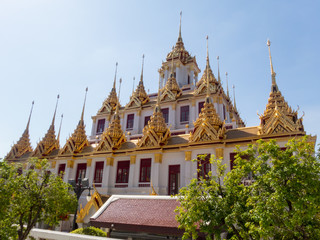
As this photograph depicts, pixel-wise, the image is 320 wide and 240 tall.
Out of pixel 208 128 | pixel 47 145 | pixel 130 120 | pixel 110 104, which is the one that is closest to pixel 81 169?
pixel 47 145

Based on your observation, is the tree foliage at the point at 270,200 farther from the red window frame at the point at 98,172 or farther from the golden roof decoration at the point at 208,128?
the red window frame at the point at 98,172

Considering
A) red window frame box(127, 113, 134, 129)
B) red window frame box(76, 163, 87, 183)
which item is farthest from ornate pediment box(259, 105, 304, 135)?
red window frame box(127, 113, 134, 129)

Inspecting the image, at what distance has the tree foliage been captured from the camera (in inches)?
243

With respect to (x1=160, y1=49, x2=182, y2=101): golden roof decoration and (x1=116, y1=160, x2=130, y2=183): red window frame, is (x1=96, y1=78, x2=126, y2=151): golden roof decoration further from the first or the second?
(x1=160, y1=49, x2=182, y2=101): golden roof decoration

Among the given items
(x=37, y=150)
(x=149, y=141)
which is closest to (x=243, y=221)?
(x=149, y=141)

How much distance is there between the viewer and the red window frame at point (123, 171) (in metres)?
22.1

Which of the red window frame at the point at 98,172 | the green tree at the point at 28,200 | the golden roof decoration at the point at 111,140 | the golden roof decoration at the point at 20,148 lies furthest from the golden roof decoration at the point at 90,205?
the golden roof decoration at the point at 20,148

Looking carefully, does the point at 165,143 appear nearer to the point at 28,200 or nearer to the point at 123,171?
the point at 123,171

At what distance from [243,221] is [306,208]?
1898 millimetres

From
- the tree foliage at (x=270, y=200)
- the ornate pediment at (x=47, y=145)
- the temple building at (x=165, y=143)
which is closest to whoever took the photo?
the tree foliage at (x=270, y=200)

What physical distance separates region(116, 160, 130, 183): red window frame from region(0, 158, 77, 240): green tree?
36.5ft

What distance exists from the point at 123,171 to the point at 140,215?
439 inches

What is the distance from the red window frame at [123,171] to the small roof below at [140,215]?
8.39 metres

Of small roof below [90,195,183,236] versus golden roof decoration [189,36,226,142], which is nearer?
small roof below [90,195,183,236]
